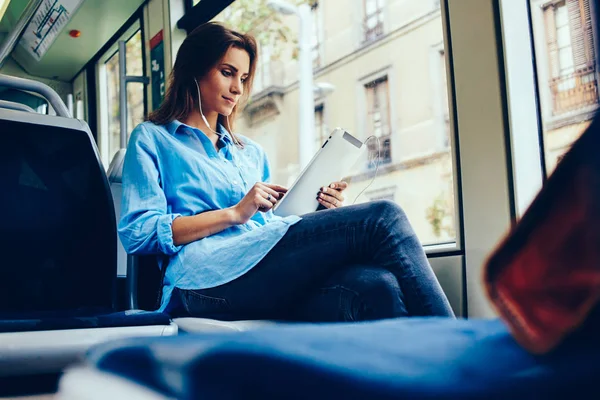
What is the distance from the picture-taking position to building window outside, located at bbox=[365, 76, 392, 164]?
76.3 inches

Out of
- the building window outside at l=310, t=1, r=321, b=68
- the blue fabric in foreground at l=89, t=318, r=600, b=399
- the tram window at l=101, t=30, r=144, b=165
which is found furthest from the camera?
the tram window at l=101, t=30, r=144, b=165

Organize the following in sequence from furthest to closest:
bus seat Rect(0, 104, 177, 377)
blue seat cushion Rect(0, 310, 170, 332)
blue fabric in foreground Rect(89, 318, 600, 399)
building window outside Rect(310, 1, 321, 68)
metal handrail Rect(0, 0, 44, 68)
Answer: metal handrail Rect(0, 0, 44, 68) < building window outside Rect(310, 1, 321, 68) < bus seat Rect(0, 104, 177, 377) < blue seat cushion Rect(0, 310, 170, 332) < blue fabric in foreground Rect(89, 318, 600, 399)

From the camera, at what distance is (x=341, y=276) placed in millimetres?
1199

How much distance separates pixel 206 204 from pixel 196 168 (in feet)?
0.32

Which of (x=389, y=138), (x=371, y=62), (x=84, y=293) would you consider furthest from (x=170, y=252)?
(x=371, y=62)

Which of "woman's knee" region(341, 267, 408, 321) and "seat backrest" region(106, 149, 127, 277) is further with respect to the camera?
"seat backrest" region(106, 149, 127, 277)

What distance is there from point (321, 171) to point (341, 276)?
31 centimetres

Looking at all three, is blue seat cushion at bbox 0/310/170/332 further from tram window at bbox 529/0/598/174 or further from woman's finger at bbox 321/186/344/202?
tram window at bbox 529/0/598/174

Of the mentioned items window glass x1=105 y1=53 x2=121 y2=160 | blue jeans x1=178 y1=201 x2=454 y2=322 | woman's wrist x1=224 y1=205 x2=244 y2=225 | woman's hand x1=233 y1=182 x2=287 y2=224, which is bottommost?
blue jeans x1=178 y1=201 x2=454 y2=322

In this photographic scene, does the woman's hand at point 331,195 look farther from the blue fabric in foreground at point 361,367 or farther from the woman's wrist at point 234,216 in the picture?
the blue fabric in foreground at point 361,367

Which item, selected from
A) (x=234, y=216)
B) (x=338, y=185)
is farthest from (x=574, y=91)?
(x=234, y=216)

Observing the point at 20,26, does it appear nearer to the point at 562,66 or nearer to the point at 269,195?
the point at 269,195

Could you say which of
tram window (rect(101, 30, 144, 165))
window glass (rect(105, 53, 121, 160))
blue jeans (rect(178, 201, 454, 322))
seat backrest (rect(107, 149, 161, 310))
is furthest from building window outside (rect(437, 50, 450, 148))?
window glass (rect(105, 53, 121, 160))

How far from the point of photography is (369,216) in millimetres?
1203
